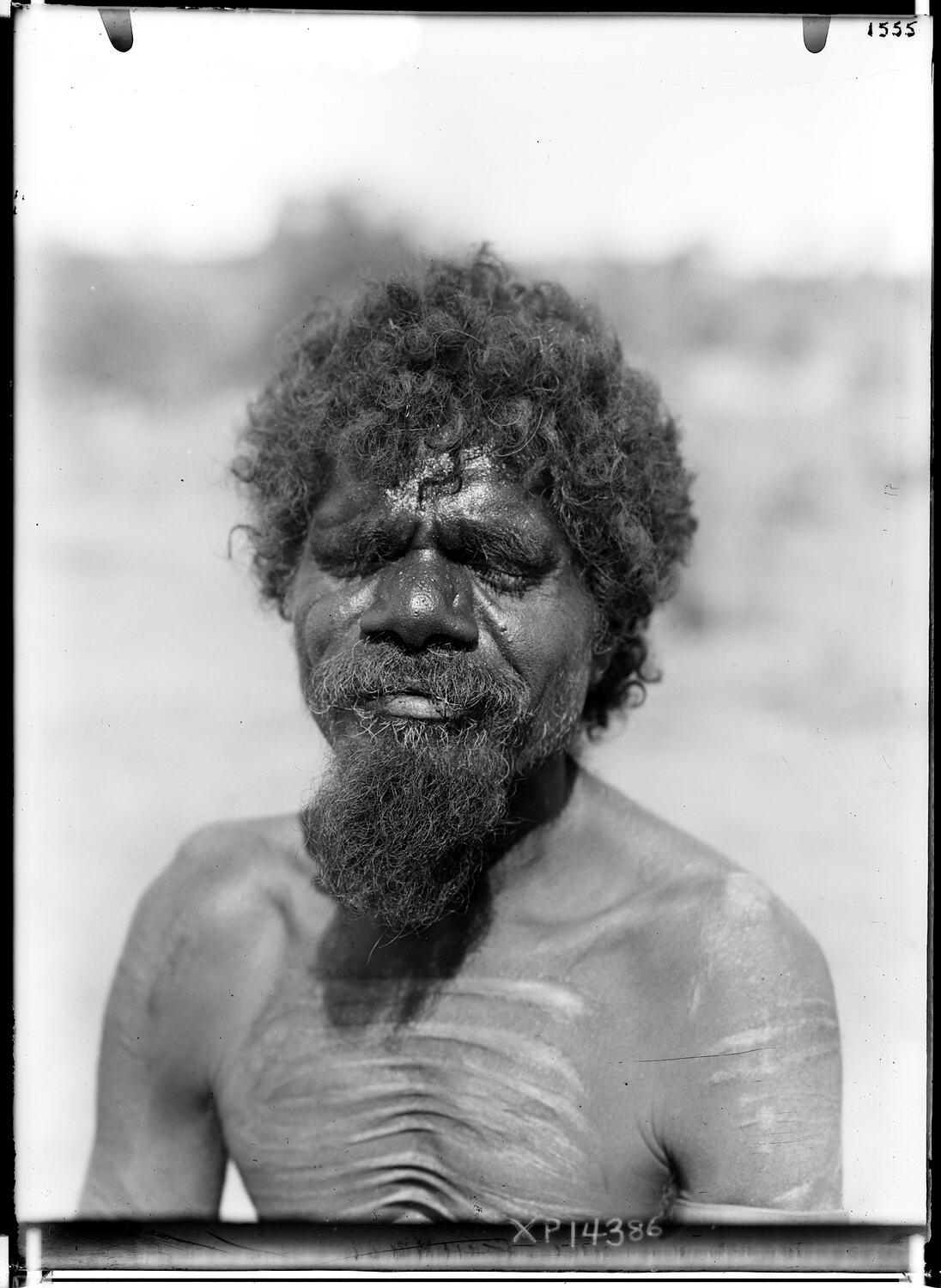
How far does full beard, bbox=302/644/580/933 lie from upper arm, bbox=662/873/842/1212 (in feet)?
1.61

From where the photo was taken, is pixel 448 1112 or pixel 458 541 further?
pixel 448 1112

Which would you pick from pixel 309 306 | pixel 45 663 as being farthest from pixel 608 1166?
pixel 309 306

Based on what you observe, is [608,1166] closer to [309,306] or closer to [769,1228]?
[769,1228]

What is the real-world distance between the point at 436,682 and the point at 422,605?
5.5 inches

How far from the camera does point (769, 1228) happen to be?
2.23m

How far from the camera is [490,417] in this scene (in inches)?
90.4

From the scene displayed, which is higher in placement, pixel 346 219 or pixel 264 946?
pixel 346 219

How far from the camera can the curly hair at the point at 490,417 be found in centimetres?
229

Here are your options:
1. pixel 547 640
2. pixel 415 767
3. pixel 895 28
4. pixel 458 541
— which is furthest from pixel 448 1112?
pixel 895 28

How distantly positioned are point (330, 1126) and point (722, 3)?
231cm

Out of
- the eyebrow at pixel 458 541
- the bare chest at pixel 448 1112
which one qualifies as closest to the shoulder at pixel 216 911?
the bare chest at pixel 448 1112

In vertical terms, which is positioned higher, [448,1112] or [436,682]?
[436,682]

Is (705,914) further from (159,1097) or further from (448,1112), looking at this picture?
(159,1097)

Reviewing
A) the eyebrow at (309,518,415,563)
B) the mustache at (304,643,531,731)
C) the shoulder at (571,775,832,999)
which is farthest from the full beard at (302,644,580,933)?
the shoulder at (571,775,832,999)
